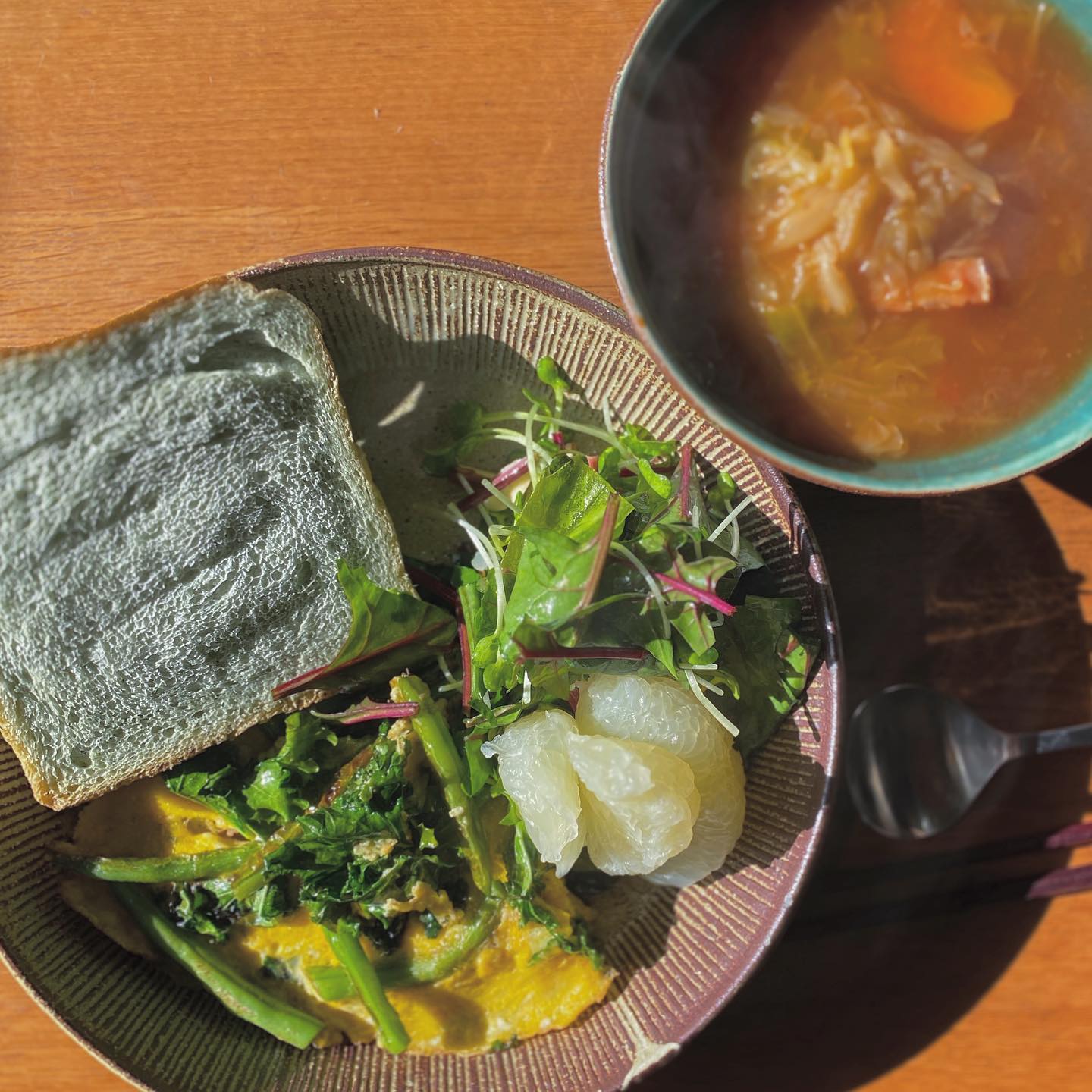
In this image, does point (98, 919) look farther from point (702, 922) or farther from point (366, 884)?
point (702, 922)

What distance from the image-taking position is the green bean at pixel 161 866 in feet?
5.81

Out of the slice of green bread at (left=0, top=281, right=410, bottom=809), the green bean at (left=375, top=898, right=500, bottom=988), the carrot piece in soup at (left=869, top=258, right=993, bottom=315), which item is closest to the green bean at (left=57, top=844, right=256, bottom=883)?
the slice of green bread at (left=0, top=281, right=410, bottom=809)

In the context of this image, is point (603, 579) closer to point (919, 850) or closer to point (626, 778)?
point (626, 778)

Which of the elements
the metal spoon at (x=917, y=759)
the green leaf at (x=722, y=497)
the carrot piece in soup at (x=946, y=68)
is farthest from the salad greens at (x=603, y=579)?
the carrot piece in soup at (x=946, y=68)

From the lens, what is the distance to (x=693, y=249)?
4.49 feet

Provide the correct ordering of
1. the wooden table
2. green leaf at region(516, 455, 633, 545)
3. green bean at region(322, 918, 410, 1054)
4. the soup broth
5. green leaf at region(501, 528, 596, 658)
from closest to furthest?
the soup broth < green leaf at region(501, 528, 596, 658) < green leaf at region(516, 455, 633, 545) < green bean at region(322, 918, 410, 1054) < the wooden table

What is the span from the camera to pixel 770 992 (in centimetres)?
197

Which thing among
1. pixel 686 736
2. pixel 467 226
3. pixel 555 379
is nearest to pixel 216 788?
pixel 686 736

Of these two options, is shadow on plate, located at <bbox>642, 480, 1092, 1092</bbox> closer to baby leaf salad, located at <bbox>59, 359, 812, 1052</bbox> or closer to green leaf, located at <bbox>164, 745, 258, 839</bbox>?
Result: baby leaf salad, located at <bbox>59, 359, 812, 1052</bbox>

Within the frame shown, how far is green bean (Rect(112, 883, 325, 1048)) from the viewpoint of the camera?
179cm

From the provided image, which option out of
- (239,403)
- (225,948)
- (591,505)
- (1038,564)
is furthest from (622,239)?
(225,948)

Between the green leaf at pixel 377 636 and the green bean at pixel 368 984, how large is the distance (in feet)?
1.54

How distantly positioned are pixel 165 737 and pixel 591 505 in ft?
3.17

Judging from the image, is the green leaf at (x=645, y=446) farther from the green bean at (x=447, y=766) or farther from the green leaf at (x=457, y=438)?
the green bean at (x=447, y=766)
